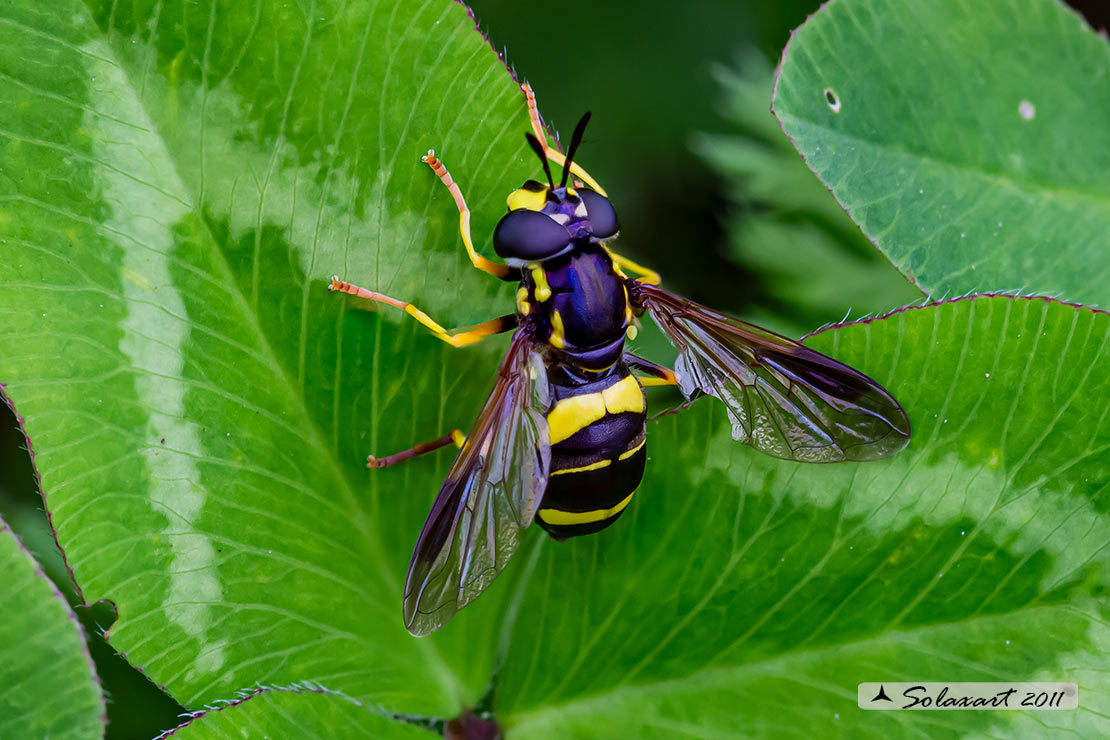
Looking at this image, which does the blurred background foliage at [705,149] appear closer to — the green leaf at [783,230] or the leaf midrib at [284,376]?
the green leaf at [783,230]

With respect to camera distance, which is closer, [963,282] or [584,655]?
[584,655]

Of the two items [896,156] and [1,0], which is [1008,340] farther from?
[1,0]

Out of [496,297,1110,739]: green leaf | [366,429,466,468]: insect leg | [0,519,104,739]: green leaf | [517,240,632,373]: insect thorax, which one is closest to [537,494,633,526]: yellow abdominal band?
[496,297,1110,739]: green leaf

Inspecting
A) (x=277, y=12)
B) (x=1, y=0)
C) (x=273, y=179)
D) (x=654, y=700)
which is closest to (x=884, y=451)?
(x=654, y=700)

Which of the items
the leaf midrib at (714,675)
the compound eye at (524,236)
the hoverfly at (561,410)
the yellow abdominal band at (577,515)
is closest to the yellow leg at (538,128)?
the hoverfly at (561,410)

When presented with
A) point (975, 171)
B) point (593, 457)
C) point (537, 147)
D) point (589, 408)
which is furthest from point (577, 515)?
point (975, 171)

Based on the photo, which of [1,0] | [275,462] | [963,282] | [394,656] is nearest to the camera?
[1,0]

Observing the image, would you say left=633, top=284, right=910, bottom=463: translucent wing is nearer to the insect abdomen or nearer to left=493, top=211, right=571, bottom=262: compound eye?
the insect abdomen
